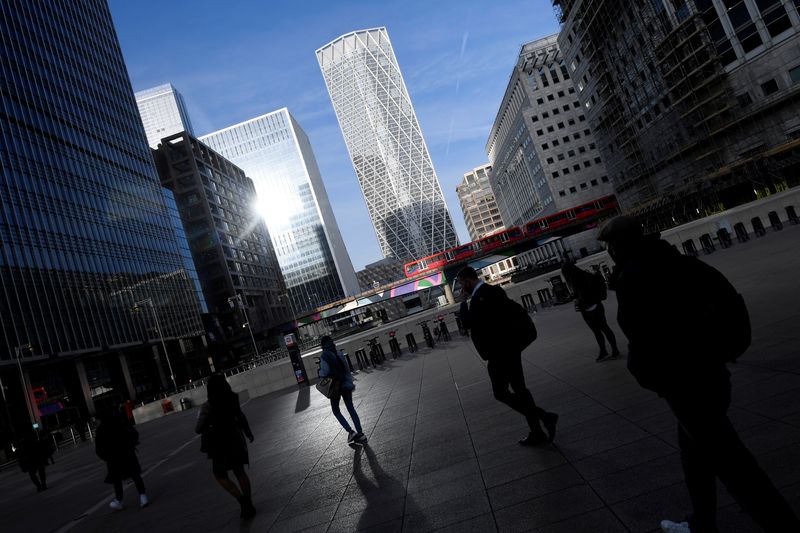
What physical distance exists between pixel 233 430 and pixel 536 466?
353 cm

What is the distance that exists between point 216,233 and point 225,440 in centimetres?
9759

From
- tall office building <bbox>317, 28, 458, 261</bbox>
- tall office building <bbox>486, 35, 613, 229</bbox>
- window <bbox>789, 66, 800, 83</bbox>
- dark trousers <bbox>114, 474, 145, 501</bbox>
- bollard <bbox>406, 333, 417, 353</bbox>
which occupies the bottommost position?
bollard <bbox>406, 333, 417, 353</bbox>

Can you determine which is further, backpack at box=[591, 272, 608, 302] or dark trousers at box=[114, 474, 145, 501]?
backpack at box=[591, 272, 608, 302]

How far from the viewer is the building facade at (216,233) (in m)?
96.6

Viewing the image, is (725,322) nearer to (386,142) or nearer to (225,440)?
(225,440)

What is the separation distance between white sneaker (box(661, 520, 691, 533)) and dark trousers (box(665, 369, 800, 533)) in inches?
2.4

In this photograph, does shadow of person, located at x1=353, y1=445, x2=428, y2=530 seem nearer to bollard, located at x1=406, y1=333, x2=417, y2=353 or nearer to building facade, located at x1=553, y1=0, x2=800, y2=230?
bollard, located at x1=406, y1=333, x2=417, y2=353

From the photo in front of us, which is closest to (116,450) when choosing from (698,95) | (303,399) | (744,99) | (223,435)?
(223,435)

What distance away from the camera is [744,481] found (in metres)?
2.69

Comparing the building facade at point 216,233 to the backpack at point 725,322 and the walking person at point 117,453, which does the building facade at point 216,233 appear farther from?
the backpack at point 725,322

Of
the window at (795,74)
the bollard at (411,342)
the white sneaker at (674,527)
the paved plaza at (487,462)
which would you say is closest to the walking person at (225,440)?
the paved plaza at (487,462)

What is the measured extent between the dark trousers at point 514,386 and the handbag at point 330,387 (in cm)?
363

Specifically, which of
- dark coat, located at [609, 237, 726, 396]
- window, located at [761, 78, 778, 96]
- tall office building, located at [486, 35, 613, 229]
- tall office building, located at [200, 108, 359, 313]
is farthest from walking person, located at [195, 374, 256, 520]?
tall office building, located at [200, 108, 359, 313]

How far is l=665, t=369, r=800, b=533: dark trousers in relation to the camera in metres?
2.62
